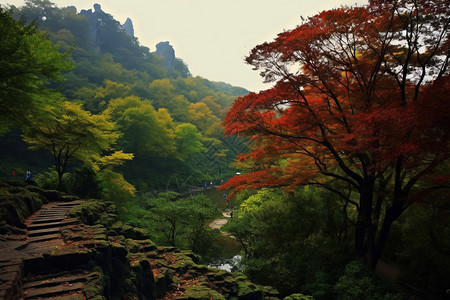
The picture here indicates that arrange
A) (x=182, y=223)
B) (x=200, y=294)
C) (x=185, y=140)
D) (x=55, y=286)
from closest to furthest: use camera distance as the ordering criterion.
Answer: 1. (x=55, y=286)
2. (x=200, y=294)
3. (x=182, y=223)
4. (x=185, y=140)

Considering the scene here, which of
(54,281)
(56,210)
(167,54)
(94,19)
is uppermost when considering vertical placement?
(94,19)

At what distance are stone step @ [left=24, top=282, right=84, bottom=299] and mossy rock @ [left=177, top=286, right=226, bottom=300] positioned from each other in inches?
102

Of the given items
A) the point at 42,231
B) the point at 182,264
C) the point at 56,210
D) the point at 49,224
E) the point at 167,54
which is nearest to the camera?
the point at 42,231

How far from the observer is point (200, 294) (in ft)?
19.6

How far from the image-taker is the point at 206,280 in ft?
23.7

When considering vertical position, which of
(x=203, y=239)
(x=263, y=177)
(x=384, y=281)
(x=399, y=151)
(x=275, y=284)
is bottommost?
(x=275, y=284)

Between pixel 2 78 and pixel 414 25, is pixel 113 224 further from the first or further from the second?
pixel 414 25

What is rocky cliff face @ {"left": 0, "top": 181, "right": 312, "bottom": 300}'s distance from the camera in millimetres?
3957

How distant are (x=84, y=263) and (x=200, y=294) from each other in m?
2.88

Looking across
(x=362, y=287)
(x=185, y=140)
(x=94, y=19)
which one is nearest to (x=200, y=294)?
(x=362, y=287)

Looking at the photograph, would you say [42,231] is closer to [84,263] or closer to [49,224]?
[49,224]

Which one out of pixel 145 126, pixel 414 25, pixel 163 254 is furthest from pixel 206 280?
pixel 145 126

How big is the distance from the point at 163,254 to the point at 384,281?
714 cm

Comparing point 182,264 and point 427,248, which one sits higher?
point 427,248
